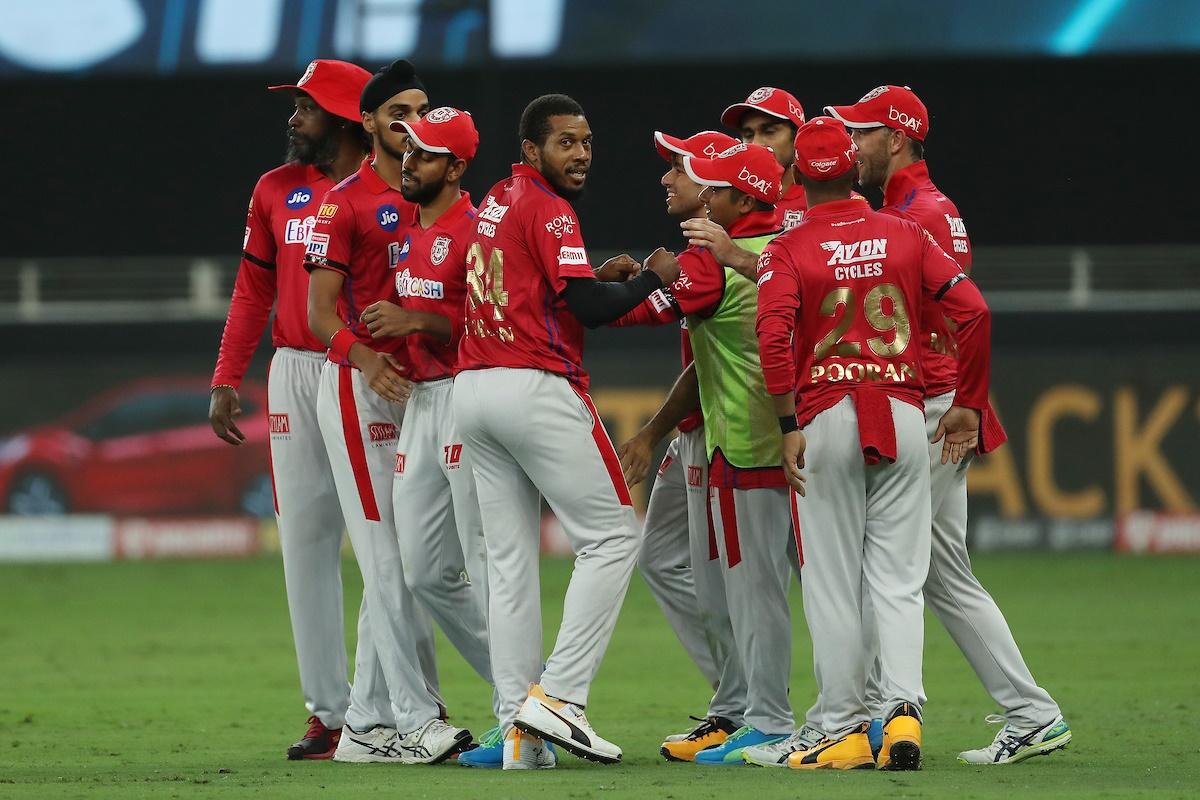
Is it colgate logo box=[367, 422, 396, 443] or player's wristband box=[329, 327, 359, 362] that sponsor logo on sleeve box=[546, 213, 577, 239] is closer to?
player's wristband box=[329, 327, 359, 362]

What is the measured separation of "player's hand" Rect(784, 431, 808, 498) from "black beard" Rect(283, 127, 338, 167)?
2379 millimetres

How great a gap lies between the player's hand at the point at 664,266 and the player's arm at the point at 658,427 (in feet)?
1.41

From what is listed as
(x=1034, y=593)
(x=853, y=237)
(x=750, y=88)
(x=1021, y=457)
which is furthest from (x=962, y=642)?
(x=750, y=88)

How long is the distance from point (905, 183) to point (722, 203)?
0.75 m

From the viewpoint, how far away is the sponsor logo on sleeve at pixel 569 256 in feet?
20.4

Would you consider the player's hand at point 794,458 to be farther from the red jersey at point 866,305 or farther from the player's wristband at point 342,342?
the player's wristband at point 342,342

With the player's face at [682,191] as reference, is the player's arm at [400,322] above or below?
below

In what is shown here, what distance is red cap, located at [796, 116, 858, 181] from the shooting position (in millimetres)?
6246

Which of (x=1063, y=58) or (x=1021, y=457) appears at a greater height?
(x=1063, y=58)

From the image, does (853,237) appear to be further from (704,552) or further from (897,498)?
(704,552)

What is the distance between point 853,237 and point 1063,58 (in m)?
17.6

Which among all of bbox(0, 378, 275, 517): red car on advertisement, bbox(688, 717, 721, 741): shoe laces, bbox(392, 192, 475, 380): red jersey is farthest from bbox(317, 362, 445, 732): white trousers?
bbox(0, 378, 275, 517): red car on advertisement

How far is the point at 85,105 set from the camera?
76.0ft

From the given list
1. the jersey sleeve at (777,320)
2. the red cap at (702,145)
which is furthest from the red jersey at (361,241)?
the jersey sleeve at (777,320)
